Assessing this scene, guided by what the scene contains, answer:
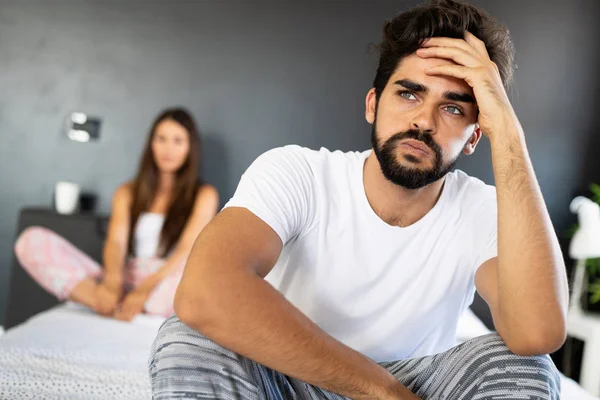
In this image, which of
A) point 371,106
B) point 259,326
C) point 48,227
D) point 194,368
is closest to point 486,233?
point 371,106

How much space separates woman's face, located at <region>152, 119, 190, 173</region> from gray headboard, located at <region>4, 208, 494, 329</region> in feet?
1.60

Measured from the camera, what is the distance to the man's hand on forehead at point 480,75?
153 centimetres

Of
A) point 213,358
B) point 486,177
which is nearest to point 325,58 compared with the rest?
point 486,177

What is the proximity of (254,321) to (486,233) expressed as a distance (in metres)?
0.71

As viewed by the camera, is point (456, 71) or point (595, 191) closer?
point (456, 71)

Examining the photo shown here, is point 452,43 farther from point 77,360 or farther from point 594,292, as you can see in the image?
point 594,292

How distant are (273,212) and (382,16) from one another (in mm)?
2645

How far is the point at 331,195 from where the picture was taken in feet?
5.21

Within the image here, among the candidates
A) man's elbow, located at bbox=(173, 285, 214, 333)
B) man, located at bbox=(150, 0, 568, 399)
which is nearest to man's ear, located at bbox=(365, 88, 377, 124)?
man, located at bbox=(150, 0, 568, 399)

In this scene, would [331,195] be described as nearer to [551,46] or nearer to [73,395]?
[73,395]

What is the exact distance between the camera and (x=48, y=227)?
3.46 meters

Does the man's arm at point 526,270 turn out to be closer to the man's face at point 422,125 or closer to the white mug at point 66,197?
the man's face at point 422,125

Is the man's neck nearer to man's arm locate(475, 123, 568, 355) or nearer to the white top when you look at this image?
man's arm locate(475, 123, 568, 355)

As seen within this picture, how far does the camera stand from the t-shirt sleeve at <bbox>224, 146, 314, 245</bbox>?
136cm
